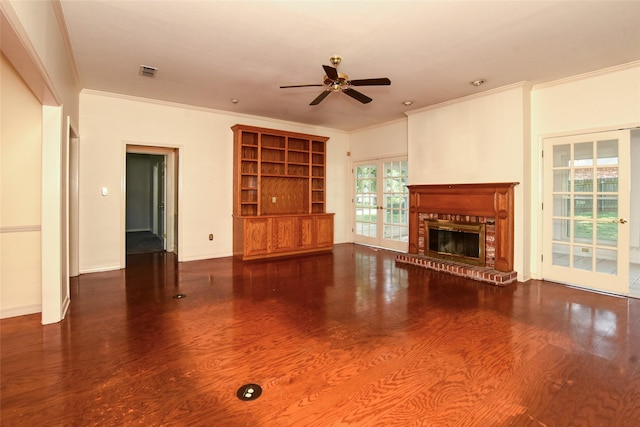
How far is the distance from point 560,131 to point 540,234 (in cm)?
145

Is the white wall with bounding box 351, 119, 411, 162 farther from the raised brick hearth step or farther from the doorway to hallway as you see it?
the doorway to hallway

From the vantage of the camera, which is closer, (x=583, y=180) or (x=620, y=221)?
(x=620, y=221)

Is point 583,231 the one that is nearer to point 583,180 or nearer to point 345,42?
point 583,180

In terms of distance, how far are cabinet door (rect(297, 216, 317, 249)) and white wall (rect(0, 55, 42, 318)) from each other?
156 inches

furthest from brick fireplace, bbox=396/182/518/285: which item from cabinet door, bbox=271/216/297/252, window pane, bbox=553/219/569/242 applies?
cabinet door, bbox=271/216/297/252

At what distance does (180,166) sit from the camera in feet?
18.5

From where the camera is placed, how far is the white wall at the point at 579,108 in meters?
3.77

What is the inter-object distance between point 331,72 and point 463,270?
3.40 meters

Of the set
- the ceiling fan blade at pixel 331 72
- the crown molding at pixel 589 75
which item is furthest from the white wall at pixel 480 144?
the ceiling fan blade at pixel 331 72

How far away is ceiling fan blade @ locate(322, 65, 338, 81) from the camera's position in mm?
3161

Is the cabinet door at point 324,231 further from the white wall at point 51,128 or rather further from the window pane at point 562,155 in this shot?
the white wall at point 51,128

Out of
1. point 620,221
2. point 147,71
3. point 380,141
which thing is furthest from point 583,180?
point 147,71

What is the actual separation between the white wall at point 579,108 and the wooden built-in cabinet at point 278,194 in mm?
3677

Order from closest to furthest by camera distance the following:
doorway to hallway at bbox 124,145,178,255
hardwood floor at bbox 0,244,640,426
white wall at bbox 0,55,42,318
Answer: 1. hardwood floor at bbox 0,244,640,426
2. white wall at bbox 0,55,42,318
3. doorway to hallway at bbox 124,145,178,255
